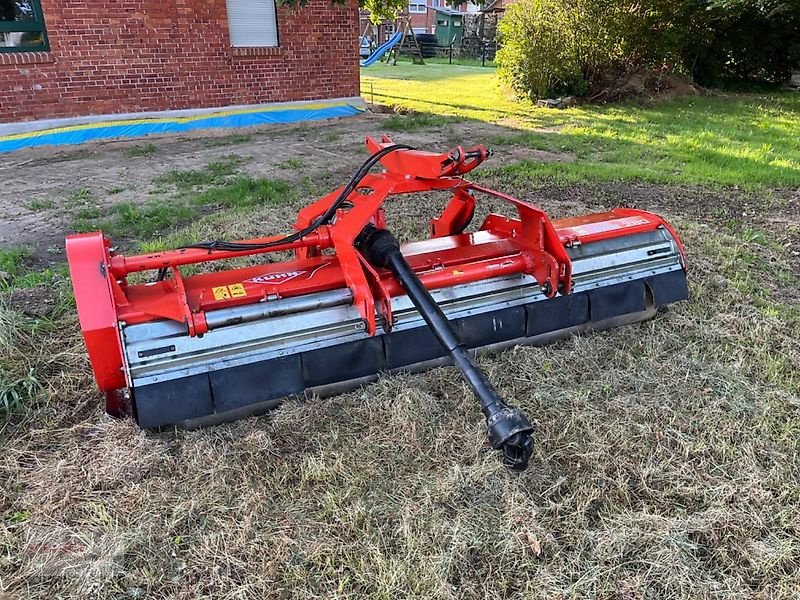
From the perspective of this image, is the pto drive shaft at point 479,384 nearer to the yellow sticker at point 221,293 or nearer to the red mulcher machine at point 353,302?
the red mulcher machine at point 353,302

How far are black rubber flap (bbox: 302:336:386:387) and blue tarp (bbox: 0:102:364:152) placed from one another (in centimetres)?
745

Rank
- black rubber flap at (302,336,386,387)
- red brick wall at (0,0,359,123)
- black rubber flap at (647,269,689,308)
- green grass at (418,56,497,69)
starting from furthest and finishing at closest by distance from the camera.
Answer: green grass at (418,56,497,69) → red brick wall at (0,0,359,123) → black rubber flap at (647,269,689,308) → black rubber flap at (302,336,386,387)

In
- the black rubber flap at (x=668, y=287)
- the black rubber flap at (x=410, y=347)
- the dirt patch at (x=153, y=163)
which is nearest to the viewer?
the black rubber flap at (x=410, y=347)

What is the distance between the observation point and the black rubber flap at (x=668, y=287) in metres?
3.54

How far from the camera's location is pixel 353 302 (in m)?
2.84

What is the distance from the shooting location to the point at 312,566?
209 centimetres

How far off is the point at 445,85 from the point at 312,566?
15.5 metres

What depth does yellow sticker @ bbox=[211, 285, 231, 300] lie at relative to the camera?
271cm

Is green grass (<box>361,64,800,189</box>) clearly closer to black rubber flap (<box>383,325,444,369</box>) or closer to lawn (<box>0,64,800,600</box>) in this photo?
lawn (<box>0,64,800,600</box>)

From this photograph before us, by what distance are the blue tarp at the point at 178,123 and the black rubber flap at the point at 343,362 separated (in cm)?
745

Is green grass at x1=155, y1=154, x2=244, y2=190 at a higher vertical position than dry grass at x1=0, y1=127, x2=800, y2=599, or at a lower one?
higher

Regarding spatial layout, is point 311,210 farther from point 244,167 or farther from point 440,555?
point 244,167

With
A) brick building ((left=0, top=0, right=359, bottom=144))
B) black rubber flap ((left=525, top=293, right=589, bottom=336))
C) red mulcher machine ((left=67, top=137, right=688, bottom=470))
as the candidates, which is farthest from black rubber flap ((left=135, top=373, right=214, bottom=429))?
brick building ((left=0, top=0, right=359, bottom=144))

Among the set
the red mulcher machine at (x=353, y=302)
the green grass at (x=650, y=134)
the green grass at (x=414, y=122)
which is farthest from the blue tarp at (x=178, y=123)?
the red mulcher machine at (x=353, y=302)
